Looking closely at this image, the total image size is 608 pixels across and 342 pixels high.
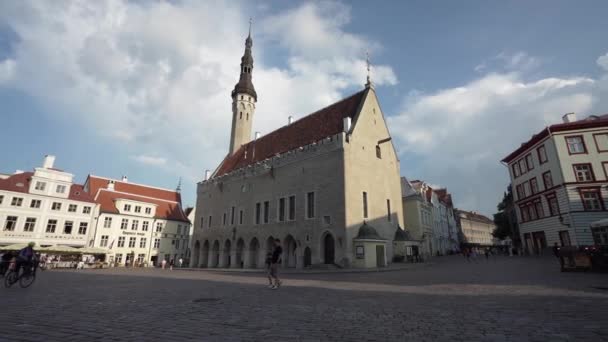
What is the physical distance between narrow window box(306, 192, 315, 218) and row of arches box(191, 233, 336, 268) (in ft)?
8.86

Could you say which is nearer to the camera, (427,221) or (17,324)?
(17,324)

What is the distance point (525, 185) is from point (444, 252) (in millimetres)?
25202

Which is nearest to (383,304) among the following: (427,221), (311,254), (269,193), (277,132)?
(311,254)

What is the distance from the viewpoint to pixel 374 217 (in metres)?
29.3

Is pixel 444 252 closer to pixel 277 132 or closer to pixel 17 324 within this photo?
pixel 277 132

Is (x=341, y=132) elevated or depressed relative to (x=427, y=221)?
elevated

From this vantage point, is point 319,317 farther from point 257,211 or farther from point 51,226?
point 51,226

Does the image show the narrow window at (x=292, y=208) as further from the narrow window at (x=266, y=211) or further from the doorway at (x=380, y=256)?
the doorway at (x=380, y=256)

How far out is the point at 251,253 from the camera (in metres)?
34.5

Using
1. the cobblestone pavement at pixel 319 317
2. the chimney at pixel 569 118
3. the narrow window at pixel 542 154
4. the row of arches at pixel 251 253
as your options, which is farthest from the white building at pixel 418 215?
the cobblestone pavement at pixel 319 317

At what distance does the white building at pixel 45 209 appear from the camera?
113ft

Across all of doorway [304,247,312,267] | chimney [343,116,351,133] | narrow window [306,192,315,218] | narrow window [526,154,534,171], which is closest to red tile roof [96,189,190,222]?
narrow window [306,192,315,218]

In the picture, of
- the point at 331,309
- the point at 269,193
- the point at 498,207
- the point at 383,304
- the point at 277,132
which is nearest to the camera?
the point at 331,309

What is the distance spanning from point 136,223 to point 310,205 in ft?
103
